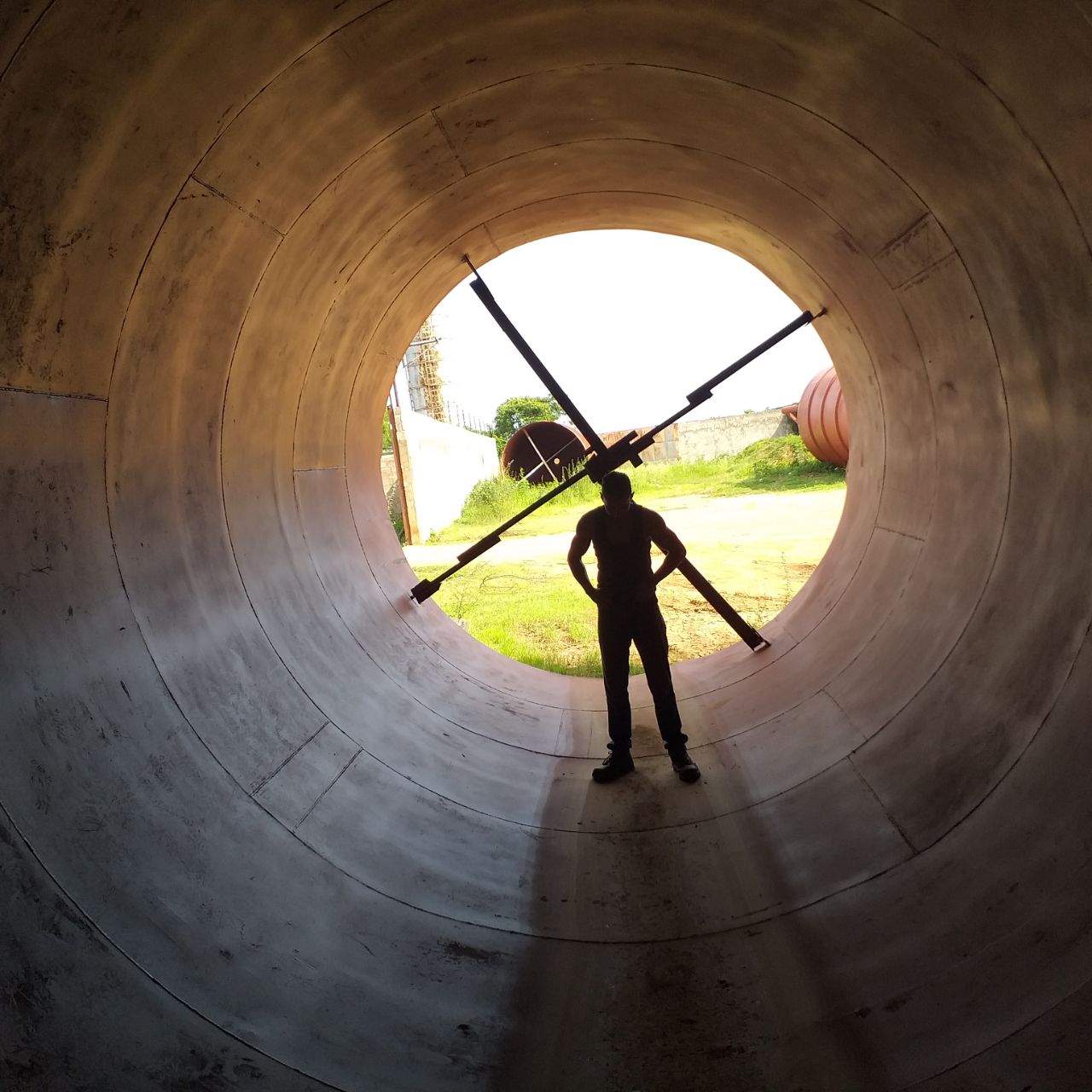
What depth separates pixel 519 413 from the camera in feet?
172

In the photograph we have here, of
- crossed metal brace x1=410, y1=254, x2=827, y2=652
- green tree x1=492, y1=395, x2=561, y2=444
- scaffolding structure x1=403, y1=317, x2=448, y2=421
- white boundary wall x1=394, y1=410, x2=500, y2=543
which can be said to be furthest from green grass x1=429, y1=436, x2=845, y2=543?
green tree x1=492, y1=395, x2=561, y2=444

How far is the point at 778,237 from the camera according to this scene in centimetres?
541

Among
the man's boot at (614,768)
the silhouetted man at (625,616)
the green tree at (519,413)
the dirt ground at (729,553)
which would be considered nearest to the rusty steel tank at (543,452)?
the dirt ground at (729,553)

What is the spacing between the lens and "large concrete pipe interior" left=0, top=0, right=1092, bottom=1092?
93.2 inches

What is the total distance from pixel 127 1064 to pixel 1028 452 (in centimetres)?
360

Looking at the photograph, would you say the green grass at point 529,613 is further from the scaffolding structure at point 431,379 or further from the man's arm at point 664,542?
the scaffolding structure at point 431,379

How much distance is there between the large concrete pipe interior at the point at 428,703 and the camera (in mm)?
2367

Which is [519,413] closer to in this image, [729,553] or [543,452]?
[543,452]

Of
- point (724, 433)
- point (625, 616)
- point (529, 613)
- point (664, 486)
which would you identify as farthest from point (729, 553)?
point (724, 433)

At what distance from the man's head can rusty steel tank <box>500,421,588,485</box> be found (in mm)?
16932

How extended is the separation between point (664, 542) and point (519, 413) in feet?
158

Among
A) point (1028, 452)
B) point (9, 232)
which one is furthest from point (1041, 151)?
point (9, 232)

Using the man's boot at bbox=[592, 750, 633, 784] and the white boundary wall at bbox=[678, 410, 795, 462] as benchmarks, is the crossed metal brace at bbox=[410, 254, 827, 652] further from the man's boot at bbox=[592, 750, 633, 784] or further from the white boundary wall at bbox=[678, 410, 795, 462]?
the white boundary wall at bbox=[678, 410, 795, 462]

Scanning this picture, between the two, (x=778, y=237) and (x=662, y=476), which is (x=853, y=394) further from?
(x=662, y=476)
